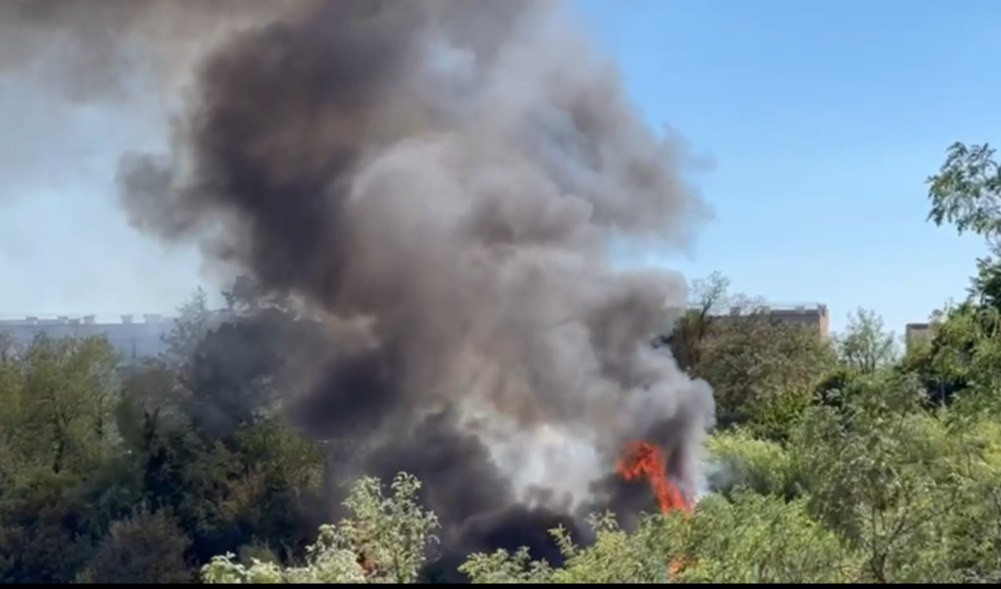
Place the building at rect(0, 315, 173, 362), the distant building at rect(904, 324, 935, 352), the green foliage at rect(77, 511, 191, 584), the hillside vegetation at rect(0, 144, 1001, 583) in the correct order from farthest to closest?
the building at rect(0, 315, 173, 362)
the distant building at rect(904, 324, 935, 352)
the green foliage at rect(77, 511, 191, 584)
the hillside vegetation at rect(0, 144, 1001, 583)

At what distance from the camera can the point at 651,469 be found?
25484 millimetres

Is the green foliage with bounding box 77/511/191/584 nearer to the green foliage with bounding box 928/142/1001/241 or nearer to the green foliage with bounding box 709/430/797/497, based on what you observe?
the green foliage with bounding box 709/430/797/497

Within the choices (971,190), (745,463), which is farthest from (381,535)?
(745,463)

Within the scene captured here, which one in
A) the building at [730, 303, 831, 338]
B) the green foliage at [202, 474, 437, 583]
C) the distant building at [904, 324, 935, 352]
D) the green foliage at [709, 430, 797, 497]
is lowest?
the green foliage at [202, 474, 437, 583]

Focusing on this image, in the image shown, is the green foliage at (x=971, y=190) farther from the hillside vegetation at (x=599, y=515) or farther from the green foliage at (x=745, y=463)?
the green foliage at (x=745, y=463)

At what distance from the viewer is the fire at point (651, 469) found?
967 inches

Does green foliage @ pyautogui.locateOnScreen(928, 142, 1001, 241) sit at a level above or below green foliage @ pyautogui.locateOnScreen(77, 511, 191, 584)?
below

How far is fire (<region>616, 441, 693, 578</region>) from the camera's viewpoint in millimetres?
24562

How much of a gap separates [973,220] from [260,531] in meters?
19.7

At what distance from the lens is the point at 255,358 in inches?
1203

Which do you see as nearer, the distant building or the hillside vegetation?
the hillside vegetation

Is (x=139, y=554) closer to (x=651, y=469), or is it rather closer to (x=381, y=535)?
(x=651, y=469)

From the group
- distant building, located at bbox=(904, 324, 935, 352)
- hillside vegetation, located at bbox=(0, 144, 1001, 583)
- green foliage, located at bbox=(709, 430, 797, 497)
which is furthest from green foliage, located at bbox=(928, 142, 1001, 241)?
distant building, located at bbox=(904, 324, 935, 352)

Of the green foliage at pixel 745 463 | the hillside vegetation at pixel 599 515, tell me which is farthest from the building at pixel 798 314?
the green foliage at pixel 745 463
